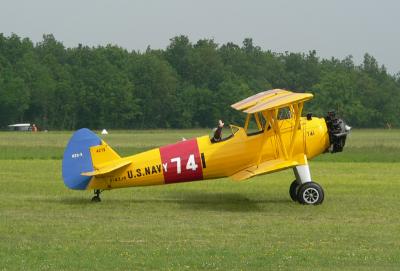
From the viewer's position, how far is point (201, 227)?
13055 mm

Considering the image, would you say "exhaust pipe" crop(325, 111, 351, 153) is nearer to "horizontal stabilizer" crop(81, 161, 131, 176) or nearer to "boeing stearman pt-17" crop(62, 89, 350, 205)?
"boeing stearman pt-17" crop(62, 89, 350, 205)

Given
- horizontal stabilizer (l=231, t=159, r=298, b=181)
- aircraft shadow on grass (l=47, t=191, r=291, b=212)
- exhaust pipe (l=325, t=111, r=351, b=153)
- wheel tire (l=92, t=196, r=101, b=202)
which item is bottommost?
aircraft shadow on grass (l=47, t=191, r=291, b=212)

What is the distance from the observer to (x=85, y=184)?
1602 centimetres

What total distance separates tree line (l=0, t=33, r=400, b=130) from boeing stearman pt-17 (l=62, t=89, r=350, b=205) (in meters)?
78.4

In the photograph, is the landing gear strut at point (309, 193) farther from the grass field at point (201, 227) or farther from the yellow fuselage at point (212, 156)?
the yellow fuselage at point (212, 156)

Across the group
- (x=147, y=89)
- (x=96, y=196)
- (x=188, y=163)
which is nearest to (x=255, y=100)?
(x=188, y=163)

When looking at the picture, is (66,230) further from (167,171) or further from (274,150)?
(274,150)

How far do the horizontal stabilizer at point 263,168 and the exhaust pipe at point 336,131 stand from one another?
4.03 feet

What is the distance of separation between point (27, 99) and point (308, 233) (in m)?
97.6

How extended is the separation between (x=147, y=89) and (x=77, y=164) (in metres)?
98.2

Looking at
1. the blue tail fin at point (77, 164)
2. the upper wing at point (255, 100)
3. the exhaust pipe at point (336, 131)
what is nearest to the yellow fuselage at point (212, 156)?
the exhaust pipe at point (336, 131)

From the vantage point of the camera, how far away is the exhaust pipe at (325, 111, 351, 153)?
16.4m

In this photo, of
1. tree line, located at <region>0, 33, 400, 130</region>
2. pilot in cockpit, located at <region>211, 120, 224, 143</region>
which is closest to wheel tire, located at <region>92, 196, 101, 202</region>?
pilot in cockpit, located at <region>211, 120, 224, 143</region>

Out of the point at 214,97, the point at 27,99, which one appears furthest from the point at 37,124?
the point at 214,97
